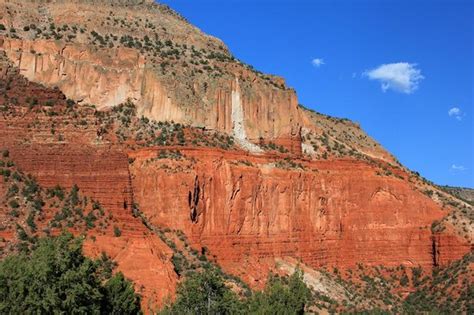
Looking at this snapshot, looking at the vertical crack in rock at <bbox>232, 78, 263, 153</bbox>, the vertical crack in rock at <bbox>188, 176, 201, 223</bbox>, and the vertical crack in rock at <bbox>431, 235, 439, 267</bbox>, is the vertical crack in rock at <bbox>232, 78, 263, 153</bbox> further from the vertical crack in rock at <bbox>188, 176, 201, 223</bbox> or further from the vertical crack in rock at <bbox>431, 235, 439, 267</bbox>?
the vertical crack in rock at <bbox>431, 235, 439, 267</bbox>

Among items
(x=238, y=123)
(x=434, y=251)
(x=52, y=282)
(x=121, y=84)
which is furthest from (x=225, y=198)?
(x=52, y=282)

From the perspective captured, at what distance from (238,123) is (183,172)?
13.7 meters

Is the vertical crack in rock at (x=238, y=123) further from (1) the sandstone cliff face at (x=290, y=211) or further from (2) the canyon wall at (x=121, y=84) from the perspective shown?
(1) the sandstone cliff face at (x=290, y=211)

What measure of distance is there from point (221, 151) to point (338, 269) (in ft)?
59.0

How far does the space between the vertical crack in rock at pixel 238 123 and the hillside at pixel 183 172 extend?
0.41 ft

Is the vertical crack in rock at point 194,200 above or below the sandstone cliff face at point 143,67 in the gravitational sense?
below

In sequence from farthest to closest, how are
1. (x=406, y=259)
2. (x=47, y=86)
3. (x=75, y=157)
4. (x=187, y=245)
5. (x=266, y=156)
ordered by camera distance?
(x=406, y=259) < (x=266, y=156) < (x=47, y=86) < (x=187, y=245) < (x=75, y=157)

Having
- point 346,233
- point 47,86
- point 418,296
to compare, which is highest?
point 47,86

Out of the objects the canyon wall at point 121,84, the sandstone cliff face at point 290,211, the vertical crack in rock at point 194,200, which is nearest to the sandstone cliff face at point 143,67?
the canyon wall at point 121,84

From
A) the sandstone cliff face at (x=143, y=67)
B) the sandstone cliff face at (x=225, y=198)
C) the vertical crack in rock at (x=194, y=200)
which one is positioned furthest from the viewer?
the sandstone cliff face at (x=143, y=67)

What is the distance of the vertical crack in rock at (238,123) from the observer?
82125mm

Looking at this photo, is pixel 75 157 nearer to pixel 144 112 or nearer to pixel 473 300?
pixel 144 112

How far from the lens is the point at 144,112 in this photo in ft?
253

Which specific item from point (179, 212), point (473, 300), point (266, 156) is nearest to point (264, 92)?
point (266, 156)
